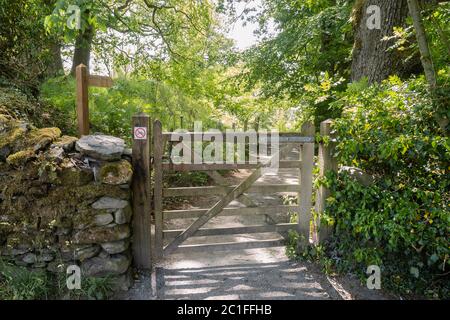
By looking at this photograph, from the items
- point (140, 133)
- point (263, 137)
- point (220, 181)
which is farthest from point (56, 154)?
point (263, 137)

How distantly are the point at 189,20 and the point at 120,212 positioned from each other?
25.7 feet

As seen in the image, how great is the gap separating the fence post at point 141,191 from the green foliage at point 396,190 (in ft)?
6.85

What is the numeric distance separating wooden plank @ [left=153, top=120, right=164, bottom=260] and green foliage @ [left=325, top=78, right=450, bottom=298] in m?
1.95

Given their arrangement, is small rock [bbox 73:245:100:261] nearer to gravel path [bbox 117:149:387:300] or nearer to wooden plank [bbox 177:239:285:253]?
gravel path [bbox 117:149:387:300]

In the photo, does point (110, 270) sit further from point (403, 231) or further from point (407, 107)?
point (407, 107)

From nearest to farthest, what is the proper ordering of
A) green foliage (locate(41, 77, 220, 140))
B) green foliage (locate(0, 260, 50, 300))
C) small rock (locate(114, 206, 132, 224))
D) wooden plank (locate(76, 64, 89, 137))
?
1. green foliage (locate(0, 260, 50, 300))
2. small rock (locate(114, 206, 132, 224))
3. wooden plank (locate(76, 64, 89, 137))
4. green foliage (locate(41, 77, 220, 140))

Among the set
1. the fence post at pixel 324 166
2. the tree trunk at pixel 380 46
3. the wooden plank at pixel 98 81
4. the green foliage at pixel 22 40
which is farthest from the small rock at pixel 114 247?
the tree trunk at pixel 380 46

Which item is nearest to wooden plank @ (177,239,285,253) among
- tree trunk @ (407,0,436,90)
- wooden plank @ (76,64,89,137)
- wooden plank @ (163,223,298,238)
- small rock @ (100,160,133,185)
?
wooden plank @ (163,223,298,238)

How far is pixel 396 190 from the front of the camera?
3059mm

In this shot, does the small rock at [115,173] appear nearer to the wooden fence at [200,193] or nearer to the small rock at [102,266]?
the wooden fence at [200,193]

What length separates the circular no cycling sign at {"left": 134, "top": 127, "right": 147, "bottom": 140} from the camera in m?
3.22

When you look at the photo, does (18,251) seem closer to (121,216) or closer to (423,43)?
(121,216)

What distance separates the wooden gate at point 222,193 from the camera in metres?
3.45
